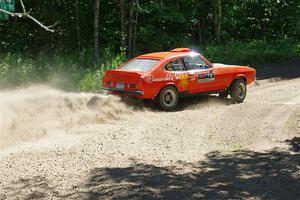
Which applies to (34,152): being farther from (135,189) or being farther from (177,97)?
(177,97)

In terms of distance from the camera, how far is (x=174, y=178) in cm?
696

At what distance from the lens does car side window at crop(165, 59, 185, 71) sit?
483 inches

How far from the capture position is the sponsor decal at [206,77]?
12.8 meters

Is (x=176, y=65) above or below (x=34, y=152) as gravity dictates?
above

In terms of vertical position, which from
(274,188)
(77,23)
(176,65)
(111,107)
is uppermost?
(77,23)

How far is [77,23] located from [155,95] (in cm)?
1074

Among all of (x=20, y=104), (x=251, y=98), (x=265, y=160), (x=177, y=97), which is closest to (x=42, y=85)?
(x=20, y=104)

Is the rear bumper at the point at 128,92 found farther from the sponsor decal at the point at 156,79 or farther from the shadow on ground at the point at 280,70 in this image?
the shadow on ground at the point at 280,70

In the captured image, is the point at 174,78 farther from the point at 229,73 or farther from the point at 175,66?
the point at 229,73

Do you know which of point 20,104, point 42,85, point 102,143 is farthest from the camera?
point 42,85

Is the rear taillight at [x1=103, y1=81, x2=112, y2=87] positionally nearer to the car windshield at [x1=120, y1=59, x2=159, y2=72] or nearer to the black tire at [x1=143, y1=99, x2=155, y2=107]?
the car windshield at [x1=120, y1=59, x2=159, y2=72]

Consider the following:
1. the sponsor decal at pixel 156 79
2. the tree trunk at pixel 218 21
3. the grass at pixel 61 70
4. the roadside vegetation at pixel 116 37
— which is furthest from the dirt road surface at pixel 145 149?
the tree trunk at pixel 218 21

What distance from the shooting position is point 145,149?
8727mm

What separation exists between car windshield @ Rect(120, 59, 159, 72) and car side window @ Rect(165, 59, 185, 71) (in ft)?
1.09
